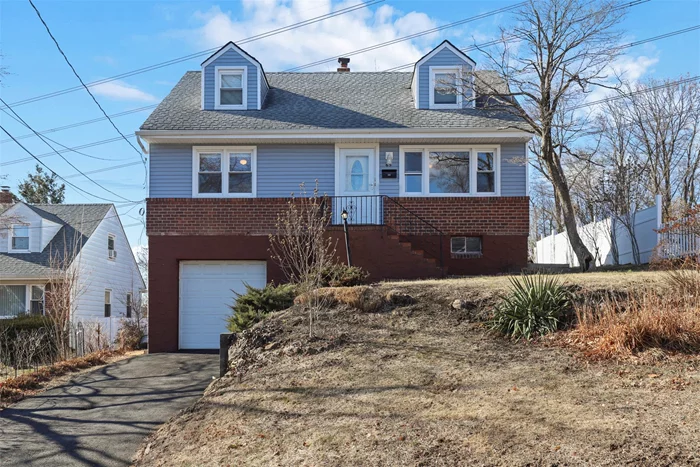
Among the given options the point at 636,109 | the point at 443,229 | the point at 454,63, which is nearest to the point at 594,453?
the point at 443,229

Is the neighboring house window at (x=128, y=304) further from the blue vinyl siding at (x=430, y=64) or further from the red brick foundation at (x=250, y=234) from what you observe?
the blue vinyl siding at (x=430, y=64)

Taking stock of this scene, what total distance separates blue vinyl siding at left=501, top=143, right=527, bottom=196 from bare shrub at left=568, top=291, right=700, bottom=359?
7.91 meters

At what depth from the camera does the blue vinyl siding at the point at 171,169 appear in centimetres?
1560

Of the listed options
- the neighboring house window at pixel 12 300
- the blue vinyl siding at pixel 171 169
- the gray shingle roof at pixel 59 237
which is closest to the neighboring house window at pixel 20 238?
the gray shingle roof at pixel 59 237

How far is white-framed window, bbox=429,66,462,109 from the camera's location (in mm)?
16766

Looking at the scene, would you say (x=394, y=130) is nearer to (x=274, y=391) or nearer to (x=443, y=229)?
(x=443, y=229)

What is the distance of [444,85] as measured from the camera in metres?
16.7

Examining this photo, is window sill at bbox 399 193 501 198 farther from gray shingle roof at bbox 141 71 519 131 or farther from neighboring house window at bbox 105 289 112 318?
neighboring house window at bbox 105 289 112 318

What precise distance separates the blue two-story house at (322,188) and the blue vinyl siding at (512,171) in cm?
3

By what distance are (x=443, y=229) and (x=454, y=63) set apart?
4.87 m

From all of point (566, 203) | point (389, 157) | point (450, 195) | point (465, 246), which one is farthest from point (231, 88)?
point (566, 203)

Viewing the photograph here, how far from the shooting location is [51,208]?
89.0 feet

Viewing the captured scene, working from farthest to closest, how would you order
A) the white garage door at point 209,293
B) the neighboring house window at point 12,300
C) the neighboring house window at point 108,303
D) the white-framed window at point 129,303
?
the white-framed window at point 129,303 < the neighboring house window at point 108,303 < the neighboring house window at point 12,300 < the white garage door at point 209,293

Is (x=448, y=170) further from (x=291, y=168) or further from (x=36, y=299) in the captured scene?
(x=36, y=299)
